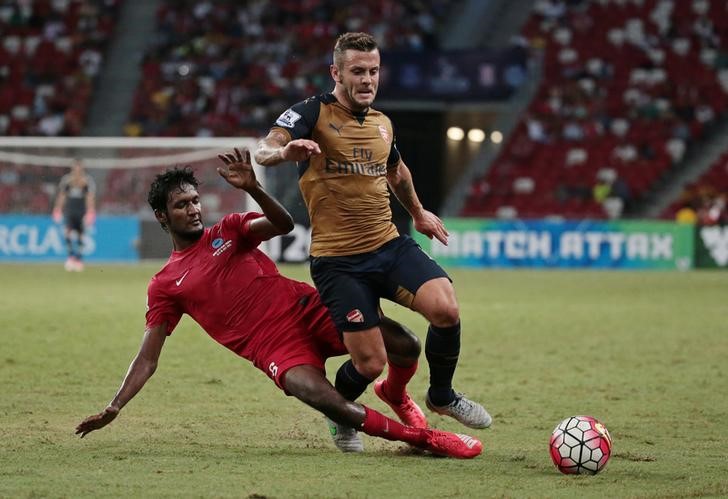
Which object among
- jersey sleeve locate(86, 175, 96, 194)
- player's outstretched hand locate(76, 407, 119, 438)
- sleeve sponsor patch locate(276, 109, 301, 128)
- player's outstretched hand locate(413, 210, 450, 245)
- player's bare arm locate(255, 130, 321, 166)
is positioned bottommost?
jersey sleeve locate(86, 175, 96, 194)

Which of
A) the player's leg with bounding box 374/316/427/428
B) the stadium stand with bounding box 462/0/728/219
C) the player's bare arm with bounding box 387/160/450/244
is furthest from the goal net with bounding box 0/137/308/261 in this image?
the player's leg with bounding box 374/316/427/428

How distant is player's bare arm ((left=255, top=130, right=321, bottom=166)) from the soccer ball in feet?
6.26

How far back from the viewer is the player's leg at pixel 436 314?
6.91 metres

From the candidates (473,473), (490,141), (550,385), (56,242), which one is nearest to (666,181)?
(490,141)

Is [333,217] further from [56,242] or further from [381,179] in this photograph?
[56,242]

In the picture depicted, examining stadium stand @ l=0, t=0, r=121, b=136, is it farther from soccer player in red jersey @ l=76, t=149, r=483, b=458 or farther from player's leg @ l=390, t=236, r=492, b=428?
player's leg @ l=390, t=236, r=492, b=428

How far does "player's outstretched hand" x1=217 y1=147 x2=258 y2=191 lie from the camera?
6.56 m

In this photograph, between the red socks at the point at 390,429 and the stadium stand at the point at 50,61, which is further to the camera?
the stadium stand at the point at 50,61

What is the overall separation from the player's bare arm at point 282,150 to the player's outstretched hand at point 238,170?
0.31 feet

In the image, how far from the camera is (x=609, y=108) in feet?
104

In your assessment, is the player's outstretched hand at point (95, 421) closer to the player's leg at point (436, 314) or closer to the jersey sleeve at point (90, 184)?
the player's leg at point (436, 314)

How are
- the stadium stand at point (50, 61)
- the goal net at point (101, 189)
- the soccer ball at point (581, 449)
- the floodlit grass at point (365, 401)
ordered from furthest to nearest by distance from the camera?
the stadium stand at point (50, 61) < the goal net at point (101, 189) < the soccer ball at point (581, 449) < the floodlit grass at point (365, 401)

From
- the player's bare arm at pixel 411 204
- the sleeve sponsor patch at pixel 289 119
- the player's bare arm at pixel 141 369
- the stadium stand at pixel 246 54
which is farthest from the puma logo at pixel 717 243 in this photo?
the player's bare arm at pixel 141 369

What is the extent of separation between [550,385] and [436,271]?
3321 mm
